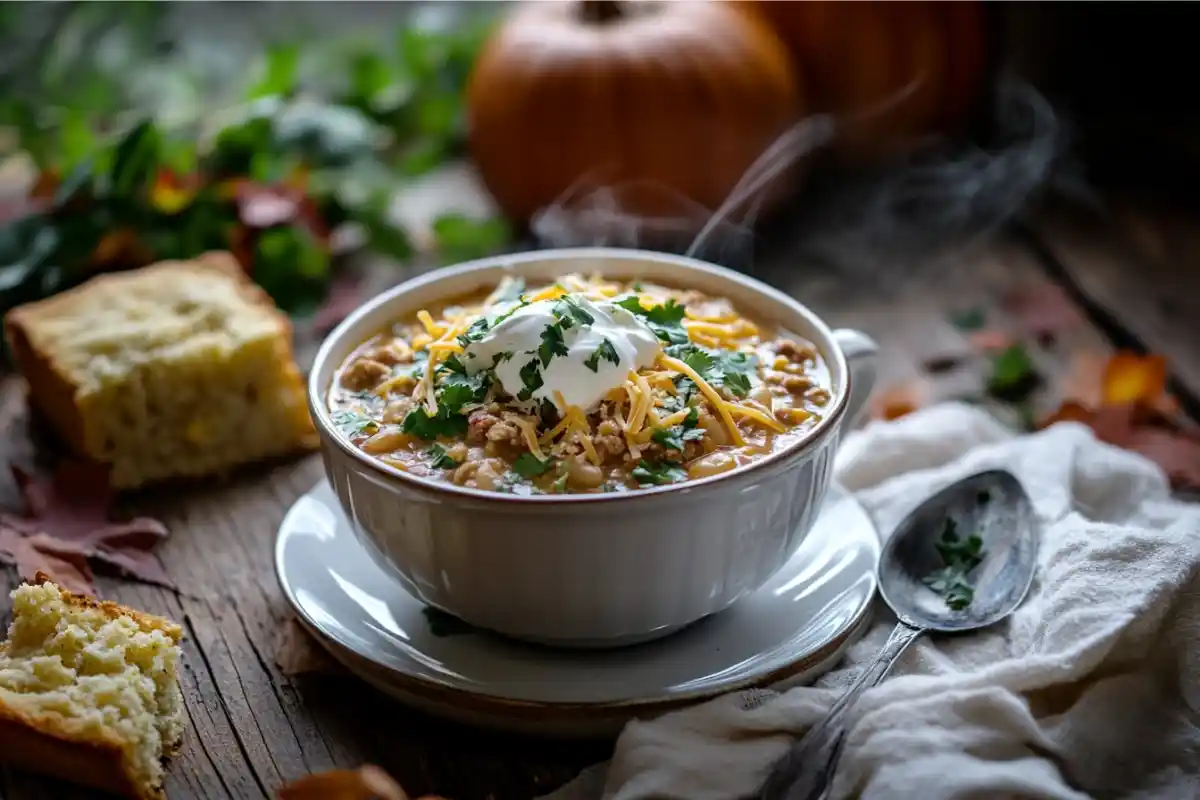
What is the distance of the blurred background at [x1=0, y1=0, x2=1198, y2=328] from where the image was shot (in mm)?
2781

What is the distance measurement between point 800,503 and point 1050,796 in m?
0.44

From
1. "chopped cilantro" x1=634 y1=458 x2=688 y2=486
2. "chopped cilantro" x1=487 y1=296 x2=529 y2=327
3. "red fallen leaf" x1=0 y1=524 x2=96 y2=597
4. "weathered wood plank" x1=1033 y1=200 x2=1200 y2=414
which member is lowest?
"weathered wood plank" x1=1033 y1=200 x2=1200 y2=414

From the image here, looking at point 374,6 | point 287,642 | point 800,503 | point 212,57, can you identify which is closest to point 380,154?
point 212,57

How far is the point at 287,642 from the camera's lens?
179cm

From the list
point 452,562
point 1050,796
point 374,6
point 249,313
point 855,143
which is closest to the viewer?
point 1050,796

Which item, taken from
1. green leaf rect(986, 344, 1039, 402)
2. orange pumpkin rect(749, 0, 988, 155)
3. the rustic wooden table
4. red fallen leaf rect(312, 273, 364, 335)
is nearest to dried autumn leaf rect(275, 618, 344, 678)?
the rustic wooden table

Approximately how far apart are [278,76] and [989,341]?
1.78 meters

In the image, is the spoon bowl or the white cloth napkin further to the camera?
the spoon bowl

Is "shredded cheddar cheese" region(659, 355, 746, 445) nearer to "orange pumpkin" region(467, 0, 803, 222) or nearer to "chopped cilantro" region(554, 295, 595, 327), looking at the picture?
"chopped cilantro" region(554, 295, 595, 327)

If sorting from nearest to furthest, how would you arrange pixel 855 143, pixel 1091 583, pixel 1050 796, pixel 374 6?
pixel 1050 796 < pixel 1091 583 < pixel 855 143 < pixel 374 6

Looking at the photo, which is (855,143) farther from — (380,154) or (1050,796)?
(1050,796)

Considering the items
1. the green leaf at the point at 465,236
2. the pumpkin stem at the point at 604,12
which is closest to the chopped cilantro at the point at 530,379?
the green leaf at the point at 465,236

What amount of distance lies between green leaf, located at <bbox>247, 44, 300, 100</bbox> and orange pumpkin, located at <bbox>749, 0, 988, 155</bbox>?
44.8 inches

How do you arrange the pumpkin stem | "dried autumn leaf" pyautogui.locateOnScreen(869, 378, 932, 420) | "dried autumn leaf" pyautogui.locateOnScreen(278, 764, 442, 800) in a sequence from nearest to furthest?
"dried autumn leaf" pyautogui.locateOnScreen(278, 764, 442, 800) < "dried autumn leaf" pyautogui.locateOnScreen(869, 378, 932, 420) < the pumpkin stem
